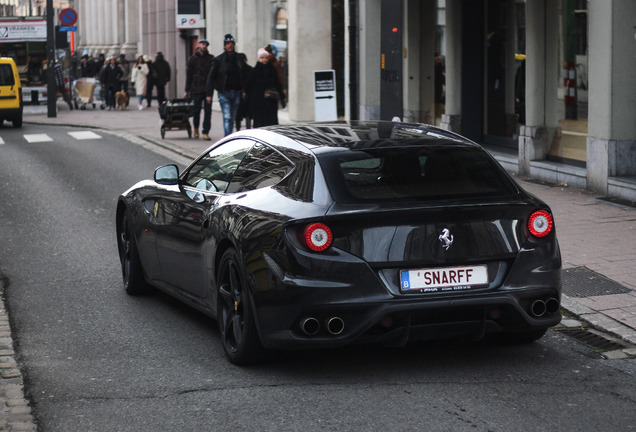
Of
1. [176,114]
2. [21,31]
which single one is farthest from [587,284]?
[21,31]

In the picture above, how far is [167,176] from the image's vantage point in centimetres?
820

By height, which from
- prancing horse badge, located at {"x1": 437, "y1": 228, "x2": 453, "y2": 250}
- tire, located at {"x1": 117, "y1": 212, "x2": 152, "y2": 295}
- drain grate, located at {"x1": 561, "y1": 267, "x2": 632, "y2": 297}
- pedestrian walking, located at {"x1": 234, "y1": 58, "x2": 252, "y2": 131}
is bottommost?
drain grate, located at {"x1": 561, "y1": 267, "x2": 632, "y2": 297}

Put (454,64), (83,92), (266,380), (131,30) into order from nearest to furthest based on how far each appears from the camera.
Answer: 1. (266,380)
2. (454,64)
3. (83,92)
4. (131,30)

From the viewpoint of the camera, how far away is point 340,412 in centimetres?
582

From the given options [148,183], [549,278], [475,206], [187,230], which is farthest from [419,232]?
[148,183]

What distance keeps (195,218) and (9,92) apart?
25.0 m

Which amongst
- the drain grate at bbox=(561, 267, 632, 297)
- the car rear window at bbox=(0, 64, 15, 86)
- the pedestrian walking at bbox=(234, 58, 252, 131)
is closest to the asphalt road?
the drain grate at bbox=(561, 267, 632, 297)

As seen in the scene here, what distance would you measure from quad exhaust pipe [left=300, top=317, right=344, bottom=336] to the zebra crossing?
2151 centimetres

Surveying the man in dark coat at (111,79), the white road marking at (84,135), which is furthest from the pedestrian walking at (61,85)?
the white road marking at (84,135)

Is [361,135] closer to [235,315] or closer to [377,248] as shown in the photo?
[377,248]

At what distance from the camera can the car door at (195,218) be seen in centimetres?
748

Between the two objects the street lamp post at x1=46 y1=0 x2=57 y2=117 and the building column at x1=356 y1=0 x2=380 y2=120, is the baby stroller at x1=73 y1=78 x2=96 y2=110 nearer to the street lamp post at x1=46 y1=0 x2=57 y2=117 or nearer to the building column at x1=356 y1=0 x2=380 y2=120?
the street lamp post at x1=46 y1=0 x2=57 y2=117

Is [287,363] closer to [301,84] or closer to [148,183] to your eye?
[148,183]

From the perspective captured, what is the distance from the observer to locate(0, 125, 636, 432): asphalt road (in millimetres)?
5719
